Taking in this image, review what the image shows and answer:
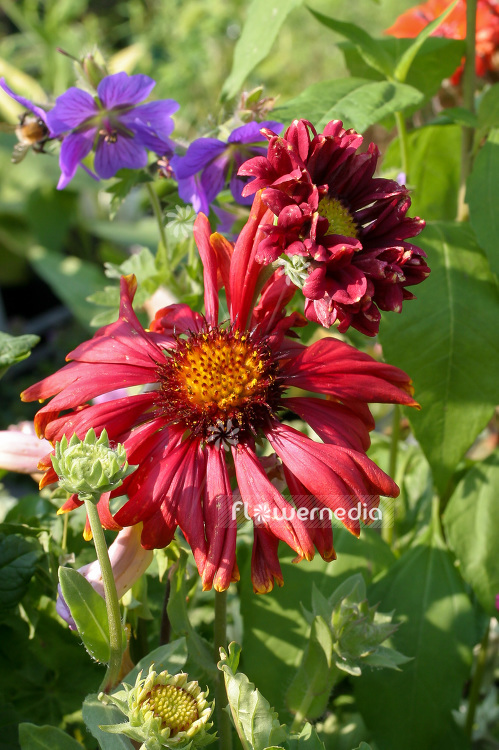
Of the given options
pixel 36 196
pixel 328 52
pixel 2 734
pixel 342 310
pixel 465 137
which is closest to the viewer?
pixel 342 310

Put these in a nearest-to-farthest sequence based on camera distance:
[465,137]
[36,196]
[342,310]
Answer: [342,310] < [465,137] < [36,196]

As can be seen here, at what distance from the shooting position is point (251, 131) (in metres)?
0.44

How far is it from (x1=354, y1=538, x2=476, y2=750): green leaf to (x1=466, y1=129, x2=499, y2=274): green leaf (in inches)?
10.2

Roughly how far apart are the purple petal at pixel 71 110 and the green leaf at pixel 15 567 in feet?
0.84

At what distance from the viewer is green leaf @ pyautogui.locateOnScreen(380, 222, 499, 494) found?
496mm

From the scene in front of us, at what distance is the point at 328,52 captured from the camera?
7.68 ft

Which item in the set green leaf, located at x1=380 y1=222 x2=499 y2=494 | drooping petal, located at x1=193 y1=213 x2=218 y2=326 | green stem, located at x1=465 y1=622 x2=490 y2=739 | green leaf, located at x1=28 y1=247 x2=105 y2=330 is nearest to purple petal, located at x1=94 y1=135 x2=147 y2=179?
drooping petal, located at x1=193 y1=213 x2=218 y2=326

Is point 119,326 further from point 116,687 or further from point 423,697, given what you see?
point 423,697

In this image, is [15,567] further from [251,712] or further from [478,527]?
[478,527]

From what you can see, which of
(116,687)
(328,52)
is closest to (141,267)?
(116,687)

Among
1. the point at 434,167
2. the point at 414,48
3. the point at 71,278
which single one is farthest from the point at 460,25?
the point at 71,278

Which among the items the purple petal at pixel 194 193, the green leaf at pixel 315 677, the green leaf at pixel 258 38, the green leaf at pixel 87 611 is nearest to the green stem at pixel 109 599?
the green leaf at pixel 87 611

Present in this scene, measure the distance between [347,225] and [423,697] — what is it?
0.38 metres

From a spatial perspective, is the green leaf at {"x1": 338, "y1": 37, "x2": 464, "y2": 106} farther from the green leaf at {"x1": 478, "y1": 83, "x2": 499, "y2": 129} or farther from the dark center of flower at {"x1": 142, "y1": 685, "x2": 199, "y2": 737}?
the dark center of flower at {"x1": 142, "y1": 685, "x2": 199, "y2": 737}
